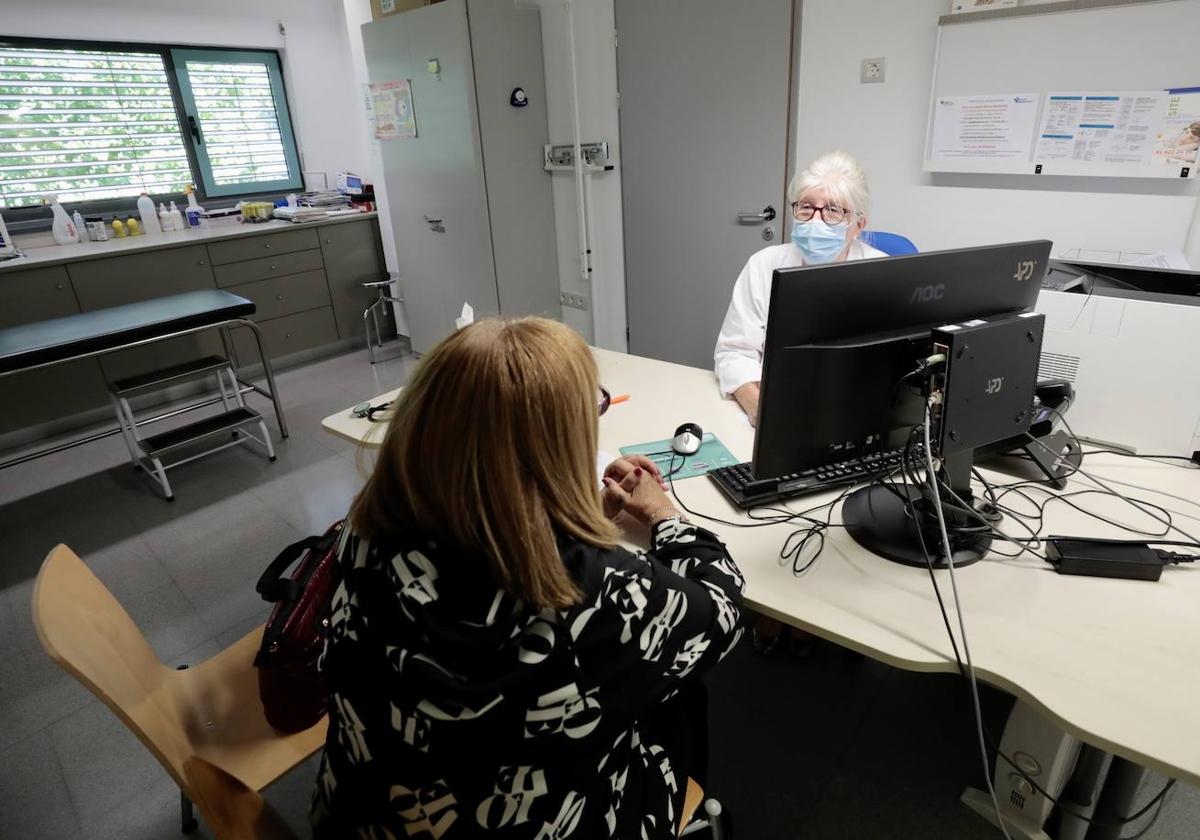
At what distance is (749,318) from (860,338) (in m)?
0.90

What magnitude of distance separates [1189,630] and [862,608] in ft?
1.46

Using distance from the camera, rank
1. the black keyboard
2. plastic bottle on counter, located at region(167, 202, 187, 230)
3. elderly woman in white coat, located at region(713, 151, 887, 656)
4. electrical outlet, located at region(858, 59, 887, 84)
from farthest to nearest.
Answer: plastic bottle on counter, located at region(167, 202, 187, 230), electrical outlet, located at region(858, 59, 887, 84), elderly woman in white coat, located at region(713, 151, 887, 656), the black keyboard

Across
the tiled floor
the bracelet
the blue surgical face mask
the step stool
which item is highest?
the blue surgical face mask

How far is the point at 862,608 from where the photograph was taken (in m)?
1.04

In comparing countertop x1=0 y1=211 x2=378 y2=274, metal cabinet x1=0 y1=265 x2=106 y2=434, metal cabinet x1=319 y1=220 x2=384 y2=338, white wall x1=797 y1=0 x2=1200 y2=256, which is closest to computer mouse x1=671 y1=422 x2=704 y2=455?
white wall x1=797 y1=0 x2=1200 y2=256

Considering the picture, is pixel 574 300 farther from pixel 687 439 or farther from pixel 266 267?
pixel 687 439

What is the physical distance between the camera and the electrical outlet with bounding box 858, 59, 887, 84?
2662mm

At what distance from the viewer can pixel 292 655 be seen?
1216 millimetres

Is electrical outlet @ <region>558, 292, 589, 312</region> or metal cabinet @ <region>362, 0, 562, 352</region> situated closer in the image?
metal cabinet @ <region>362, 0, 562, 352</region>

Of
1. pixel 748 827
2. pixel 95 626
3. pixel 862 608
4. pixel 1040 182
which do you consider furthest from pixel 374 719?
pixel 1040 182

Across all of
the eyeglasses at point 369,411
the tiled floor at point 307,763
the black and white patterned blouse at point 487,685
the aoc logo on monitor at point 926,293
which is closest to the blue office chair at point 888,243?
the aoc logo on monitor at point 926,293

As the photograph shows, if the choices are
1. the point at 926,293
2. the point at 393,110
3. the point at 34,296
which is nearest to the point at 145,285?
the point at 34,296

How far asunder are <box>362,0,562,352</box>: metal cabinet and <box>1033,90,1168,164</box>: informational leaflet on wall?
2441 mm

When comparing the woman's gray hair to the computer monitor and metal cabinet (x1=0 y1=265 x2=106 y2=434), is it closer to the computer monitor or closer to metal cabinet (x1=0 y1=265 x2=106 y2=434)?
the computer monitor
